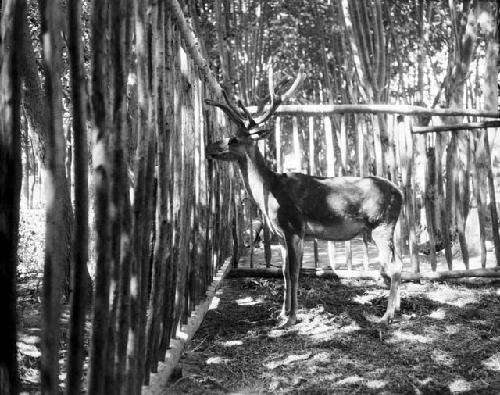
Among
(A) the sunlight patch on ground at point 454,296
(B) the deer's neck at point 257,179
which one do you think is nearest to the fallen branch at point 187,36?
(B) the deer's neck at point 257,179

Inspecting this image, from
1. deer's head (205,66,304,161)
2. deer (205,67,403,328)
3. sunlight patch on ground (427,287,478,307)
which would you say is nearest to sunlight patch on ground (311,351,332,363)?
deer (205,67,403,328)

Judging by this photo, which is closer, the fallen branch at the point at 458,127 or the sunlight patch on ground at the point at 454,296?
the sunlight patch on ground at the point at 454,296

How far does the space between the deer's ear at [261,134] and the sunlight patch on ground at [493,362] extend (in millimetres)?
2365

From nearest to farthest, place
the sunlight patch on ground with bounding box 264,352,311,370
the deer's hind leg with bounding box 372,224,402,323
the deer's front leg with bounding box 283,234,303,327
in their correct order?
1. the sunlight patch on ground with bounding box 264,352,311,370
2. the deer's front leg with bounding box 283,234,303,327
3. the deer's hind leg with bounding box 372,224,402,323

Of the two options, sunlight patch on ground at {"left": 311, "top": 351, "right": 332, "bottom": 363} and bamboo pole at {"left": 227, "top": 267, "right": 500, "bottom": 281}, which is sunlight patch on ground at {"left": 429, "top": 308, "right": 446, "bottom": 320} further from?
sunlight patch on ground at {"left": 311, "top": 351, "right": 332, "bottom": 363}

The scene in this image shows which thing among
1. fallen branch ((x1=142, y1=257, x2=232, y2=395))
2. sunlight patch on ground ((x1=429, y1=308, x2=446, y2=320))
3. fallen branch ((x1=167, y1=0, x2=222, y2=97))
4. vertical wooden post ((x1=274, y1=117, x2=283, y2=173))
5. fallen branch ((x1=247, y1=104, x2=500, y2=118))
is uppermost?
fallen branch ((x1=167, y1=0, x2=222, y2=97))

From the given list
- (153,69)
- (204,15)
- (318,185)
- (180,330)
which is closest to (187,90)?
(153,69)

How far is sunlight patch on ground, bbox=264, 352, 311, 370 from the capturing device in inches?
136

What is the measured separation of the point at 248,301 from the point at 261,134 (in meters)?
1.53

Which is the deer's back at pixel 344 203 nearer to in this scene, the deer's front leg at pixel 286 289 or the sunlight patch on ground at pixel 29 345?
the deer's front leg at pixel 286 289

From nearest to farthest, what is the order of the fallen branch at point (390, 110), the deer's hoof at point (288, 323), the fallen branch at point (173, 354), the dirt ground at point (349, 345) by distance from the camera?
the fallen branch at point (173, 354) < the dirt ground at point (349, 345) < the deer's hoof at point (288, 323) < the fallen branch at point (390, 110)

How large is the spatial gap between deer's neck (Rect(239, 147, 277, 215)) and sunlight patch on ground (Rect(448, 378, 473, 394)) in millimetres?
2255

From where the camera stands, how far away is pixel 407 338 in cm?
403

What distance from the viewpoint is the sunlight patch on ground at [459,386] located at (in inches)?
117
